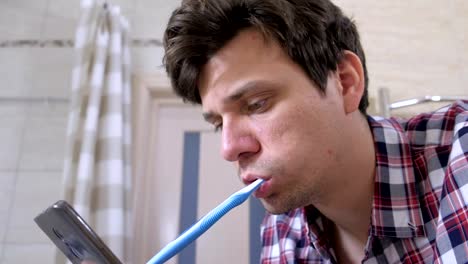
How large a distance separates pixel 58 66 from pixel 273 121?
1118 millimetres

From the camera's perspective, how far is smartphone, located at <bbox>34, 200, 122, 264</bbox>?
335mm

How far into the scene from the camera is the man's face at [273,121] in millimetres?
519

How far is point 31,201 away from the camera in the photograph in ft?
3.85

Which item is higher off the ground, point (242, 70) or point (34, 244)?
point (242, 70)

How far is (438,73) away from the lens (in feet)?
4.00

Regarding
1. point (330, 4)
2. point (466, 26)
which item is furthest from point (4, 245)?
point (466, 26)

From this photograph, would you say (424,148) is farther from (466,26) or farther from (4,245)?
(4,245)

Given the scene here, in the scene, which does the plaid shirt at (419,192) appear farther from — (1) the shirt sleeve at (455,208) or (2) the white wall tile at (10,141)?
(2) the white wall tile at (10,141)

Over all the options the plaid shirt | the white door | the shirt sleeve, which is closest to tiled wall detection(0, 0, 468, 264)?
the white door

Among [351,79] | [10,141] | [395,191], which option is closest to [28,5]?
[10,141]

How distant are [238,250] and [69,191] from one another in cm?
57

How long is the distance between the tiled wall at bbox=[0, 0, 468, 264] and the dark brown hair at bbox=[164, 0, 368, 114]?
2.20 ft

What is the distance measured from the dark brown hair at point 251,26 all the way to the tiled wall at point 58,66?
0.67 meters

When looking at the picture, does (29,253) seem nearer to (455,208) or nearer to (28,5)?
(28,5)
